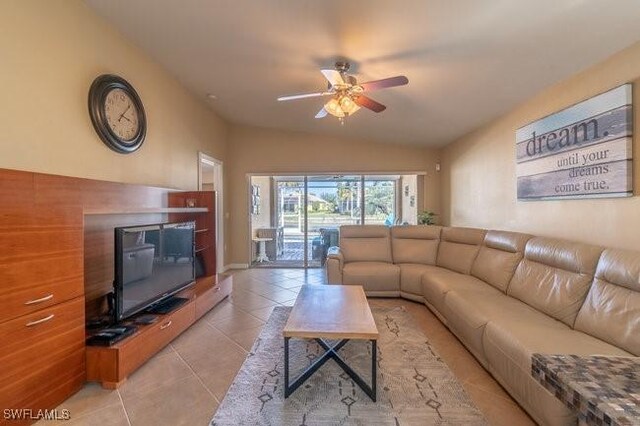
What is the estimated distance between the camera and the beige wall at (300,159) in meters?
Result: 5.96

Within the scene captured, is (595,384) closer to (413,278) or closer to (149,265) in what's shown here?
(413,278)

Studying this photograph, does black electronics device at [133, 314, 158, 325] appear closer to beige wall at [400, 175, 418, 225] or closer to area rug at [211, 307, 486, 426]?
area rug at [211, 307, 486, 426]

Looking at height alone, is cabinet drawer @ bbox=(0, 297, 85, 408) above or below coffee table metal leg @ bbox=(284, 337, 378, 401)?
above

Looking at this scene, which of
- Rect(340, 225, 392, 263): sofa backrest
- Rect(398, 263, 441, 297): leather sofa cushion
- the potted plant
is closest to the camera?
Rect(398, 263, 441, 297): leather sofa cushion

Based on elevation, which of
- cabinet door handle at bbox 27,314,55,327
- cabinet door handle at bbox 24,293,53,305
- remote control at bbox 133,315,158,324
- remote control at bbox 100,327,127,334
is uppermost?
cabinet door handle at bbox 24,293,53,305

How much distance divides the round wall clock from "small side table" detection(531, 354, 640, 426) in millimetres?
3663

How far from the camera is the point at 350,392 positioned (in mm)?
2043

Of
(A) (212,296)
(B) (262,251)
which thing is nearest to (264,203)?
(B) (262,251)

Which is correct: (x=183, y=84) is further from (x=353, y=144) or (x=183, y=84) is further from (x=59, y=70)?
(x=353, y=144)

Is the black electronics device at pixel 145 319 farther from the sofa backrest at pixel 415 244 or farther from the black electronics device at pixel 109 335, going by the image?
the sofa backrest at pixel 415 244

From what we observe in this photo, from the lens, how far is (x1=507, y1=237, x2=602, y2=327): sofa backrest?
2184 millimetres

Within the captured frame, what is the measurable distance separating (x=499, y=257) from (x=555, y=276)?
755 millimetres

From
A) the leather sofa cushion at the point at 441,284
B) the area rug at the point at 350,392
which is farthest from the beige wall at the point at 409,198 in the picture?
the area rug at the point at 350,392

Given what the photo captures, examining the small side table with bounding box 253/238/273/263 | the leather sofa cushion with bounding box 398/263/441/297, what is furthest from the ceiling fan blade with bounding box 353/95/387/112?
the small side table with bounding box 253/238/273/263
